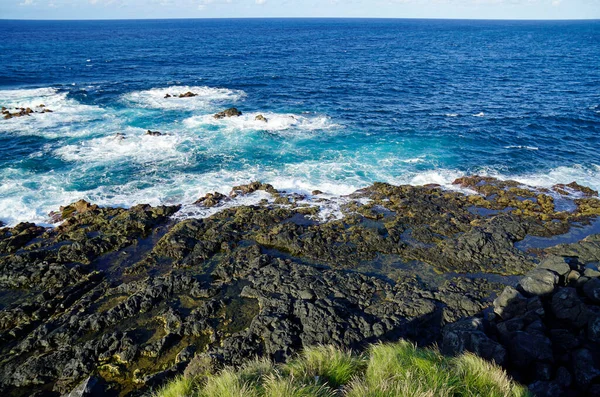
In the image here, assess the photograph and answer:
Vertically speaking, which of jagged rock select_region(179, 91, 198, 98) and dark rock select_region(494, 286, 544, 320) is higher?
jagged rock select_region(179, 91, 198, 98)

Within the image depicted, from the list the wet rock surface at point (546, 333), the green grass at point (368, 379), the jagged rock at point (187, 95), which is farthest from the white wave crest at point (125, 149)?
the wet rock surface at point (546, 333)

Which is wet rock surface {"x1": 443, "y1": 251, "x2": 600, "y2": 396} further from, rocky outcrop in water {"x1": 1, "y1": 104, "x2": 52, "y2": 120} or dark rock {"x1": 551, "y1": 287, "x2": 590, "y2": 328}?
rocky outcrop in water {"x1": 1, "y1": 104, "x2": 52, "y2": 120}

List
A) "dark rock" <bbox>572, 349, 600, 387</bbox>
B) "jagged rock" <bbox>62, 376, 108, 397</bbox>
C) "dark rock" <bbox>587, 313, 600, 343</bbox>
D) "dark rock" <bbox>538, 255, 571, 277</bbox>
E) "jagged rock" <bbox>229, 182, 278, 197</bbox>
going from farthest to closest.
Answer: "jagged rock" <bbox>229, 182, 278, 197</bbox>
"dark rock" <bbox>538, 255, 571, 277</bbox>
"dark rock" <bbox>587, 313, 600, 343</bbox>
"dark rock" <bbox>572, 349, 600, 387</bbox>
"jagged rock" <bbox>62, 376, 108, 397</bbox>

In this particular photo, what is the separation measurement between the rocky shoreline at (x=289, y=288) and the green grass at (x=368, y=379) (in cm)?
403

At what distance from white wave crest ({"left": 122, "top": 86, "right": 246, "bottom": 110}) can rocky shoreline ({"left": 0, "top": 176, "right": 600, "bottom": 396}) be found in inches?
1149

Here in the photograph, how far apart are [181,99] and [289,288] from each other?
149ft

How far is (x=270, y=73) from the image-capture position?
74.2m

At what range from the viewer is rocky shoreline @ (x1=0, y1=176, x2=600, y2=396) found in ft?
45.6

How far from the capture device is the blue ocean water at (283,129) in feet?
103

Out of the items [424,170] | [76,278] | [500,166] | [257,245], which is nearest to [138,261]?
[76,278]

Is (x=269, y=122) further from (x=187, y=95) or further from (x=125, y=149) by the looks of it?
(x=187, y=95)

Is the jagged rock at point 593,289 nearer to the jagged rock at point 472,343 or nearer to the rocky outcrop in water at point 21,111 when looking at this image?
the jagged rock at point 472,343

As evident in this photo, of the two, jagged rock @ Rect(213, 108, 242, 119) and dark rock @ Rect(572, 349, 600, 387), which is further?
jagged rock @ Rect(213, 108, 242, 119)

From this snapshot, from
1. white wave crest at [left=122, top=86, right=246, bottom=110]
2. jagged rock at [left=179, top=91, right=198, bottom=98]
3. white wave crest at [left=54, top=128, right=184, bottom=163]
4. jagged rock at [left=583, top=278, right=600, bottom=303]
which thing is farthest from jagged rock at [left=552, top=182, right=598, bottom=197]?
jagged rock at [left=179, top=91, right=198, bottom=98]
